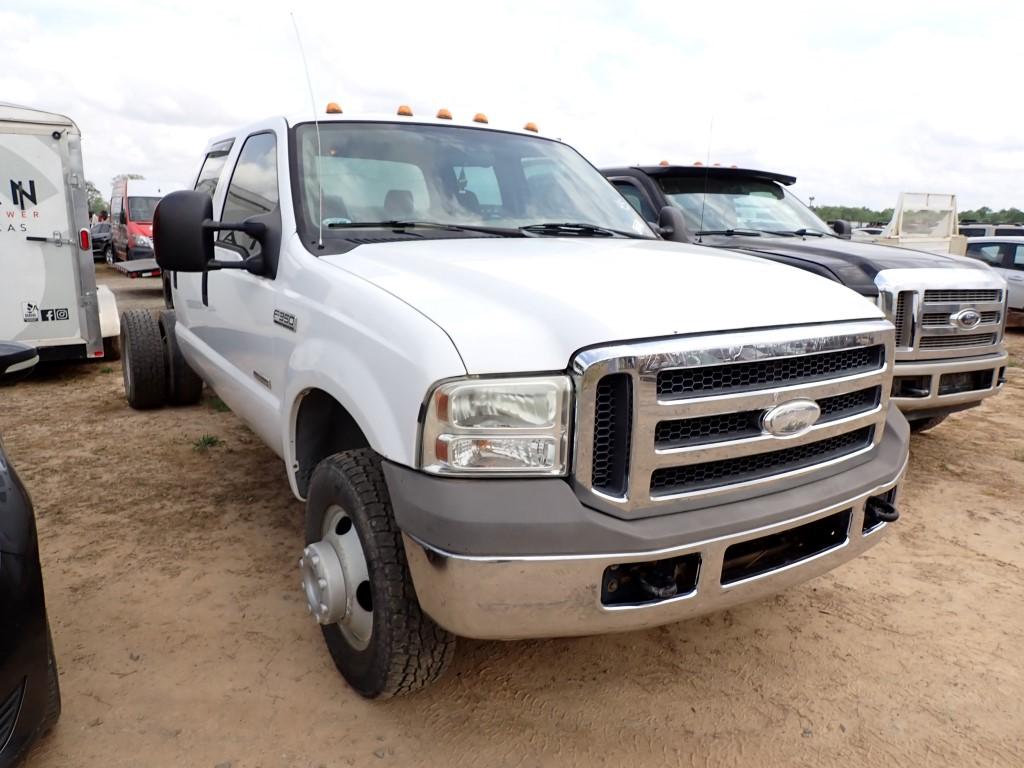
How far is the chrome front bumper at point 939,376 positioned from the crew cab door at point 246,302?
3380 millimetres

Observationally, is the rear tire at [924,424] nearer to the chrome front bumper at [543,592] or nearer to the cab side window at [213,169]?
the chrome front bumper at [543,592]

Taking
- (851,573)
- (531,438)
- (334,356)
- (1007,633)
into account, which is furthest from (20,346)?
(1007,633)

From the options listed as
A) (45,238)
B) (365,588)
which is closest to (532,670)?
(365,588)

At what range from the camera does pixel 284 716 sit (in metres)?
2.47

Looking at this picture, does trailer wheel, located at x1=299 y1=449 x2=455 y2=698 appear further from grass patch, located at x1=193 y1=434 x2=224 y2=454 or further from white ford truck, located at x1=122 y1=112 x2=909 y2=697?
grass patch, located at x1=193 y1=434 x2=224 y2=454

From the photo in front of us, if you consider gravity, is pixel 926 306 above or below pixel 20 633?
above

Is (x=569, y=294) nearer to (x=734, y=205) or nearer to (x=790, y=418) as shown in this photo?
(x=790, y=418)

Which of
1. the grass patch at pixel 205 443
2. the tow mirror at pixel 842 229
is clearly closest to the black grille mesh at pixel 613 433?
the grass patch at pixel 205 443

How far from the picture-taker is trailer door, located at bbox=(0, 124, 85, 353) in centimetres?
A: 661

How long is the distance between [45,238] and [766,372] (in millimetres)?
6766

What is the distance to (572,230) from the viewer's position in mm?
3350

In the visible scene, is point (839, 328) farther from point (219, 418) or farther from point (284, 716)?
point (219, 418)

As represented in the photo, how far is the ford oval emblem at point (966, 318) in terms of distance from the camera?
4625mm

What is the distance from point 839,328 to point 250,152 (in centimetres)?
276
